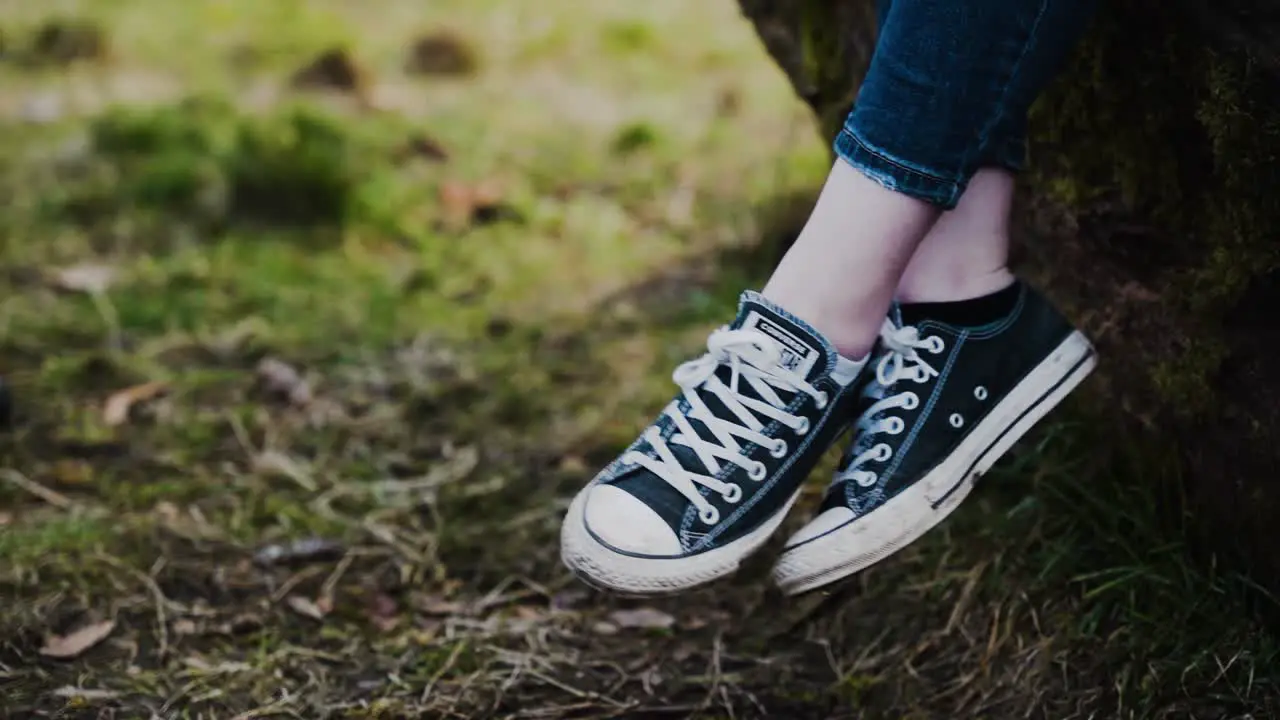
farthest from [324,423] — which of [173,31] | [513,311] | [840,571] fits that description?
[173,31]

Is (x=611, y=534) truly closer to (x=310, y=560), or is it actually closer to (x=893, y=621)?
(x=893, y=621)

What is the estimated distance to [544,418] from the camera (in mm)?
2061

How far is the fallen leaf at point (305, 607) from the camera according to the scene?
157cm

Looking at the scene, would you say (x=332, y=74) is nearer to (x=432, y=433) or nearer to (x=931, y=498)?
(x=432, y=433)

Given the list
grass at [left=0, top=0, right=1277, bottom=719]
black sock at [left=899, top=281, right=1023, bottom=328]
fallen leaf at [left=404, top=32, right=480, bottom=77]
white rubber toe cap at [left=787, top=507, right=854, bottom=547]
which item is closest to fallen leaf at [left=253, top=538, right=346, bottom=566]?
grass at [left=0, top=0, right=1277, bottom=719]

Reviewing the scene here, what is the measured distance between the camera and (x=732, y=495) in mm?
1234

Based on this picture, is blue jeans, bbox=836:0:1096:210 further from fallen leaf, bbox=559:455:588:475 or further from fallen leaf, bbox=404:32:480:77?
fallen leaf, bbox=404:32:480:77

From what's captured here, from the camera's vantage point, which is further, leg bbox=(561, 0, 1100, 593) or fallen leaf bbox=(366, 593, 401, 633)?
fallen leaf bbox=(366, 593, 401, 633)

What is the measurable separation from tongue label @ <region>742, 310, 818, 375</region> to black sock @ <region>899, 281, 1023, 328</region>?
0.14 meters

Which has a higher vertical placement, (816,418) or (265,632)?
(816,418)

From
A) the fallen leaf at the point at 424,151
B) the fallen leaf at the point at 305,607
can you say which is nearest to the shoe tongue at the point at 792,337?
the fallen leaf at the point at 305,607

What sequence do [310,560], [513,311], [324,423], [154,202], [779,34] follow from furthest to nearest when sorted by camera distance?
1. [154,202]
2. [513,311]
3. [324,423]
4. [779,34]
5. [310,560]

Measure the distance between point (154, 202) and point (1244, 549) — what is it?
7.68 ft

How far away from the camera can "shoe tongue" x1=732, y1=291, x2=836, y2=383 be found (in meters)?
1.21
